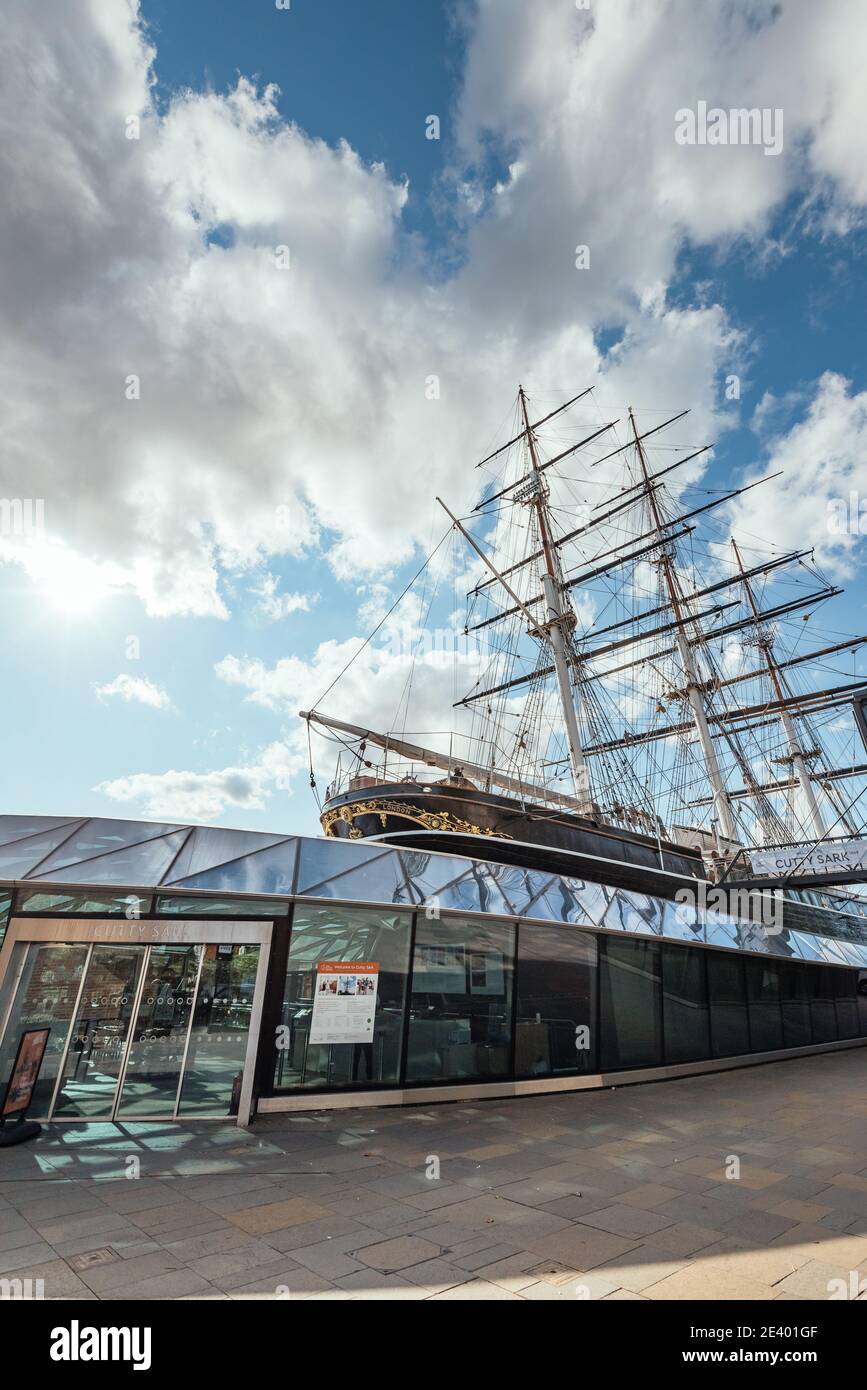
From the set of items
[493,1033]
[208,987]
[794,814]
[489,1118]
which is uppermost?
[794,814]

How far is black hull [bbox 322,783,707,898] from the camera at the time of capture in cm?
1850

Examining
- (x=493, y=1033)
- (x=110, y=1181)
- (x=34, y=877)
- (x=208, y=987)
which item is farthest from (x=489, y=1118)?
(x=34, y=877)

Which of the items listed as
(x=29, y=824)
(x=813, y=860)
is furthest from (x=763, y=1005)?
(x=29, y=824)

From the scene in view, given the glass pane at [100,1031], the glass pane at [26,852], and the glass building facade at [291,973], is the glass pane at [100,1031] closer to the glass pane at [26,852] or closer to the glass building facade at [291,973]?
the glass building facade at [291,973]

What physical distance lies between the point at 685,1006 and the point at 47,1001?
12.0 meters

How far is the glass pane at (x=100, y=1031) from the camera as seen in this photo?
28.7 ft

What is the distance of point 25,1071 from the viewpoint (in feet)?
25.9

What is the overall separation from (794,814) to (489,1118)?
148 ft

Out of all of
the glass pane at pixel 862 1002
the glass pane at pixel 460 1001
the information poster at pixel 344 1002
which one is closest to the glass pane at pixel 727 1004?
the glass pane at pixel 460 1001

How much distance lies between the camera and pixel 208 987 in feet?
29.8

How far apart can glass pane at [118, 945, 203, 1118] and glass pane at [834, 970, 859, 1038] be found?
20.0m

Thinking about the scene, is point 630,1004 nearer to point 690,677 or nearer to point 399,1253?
point 399,1253

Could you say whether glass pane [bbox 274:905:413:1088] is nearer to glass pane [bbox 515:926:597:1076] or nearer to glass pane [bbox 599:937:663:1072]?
glass pane [bbox 515:926:597:1076]
